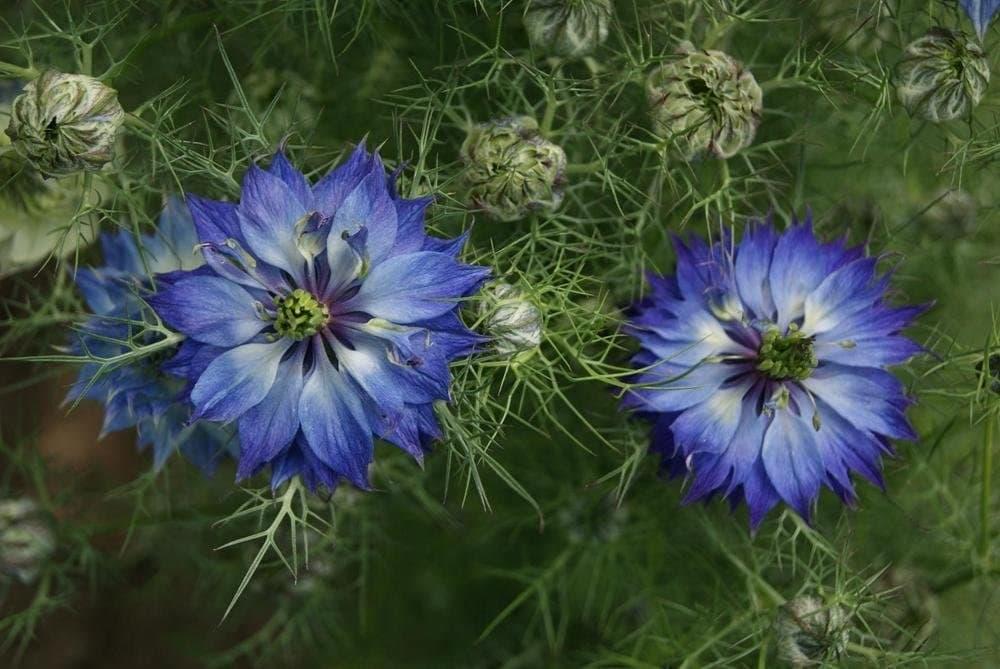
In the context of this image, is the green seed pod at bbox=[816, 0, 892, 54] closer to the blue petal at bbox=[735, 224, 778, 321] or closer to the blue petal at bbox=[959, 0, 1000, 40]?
the blue petal at bbox=[959, 0, 1000, 40]

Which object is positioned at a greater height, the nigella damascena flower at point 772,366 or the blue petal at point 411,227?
the blue petal at point 411,227

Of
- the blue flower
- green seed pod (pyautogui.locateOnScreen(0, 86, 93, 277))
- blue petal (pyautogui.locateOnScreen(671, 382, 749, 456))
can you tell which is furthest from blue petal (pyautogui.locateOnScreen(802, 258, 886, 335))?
green seed pod (pyautogui.locateOnScreen(0, 86, 93, 277))

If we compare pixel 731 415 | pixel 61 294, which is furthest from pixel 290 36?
pixel 731 415

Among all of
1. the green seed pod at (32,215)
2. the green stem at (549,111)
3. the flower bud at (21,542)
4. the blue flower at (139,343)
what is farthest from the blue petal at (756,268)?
the flower bud at (21,542)

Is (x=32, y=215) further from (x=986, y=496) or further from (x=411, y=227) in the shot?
(x=986, y=496)

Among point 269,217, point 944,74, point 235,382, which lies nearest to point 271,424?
point 235,382

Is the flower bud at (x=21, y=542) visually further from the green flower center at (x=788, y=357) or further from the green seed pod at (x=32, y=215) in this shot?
the green flower center at (x=788, y=357)

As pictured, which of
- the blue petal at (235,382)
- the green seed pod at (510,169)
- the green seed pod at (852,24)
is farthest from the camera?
the green seed pod at (852,24)
